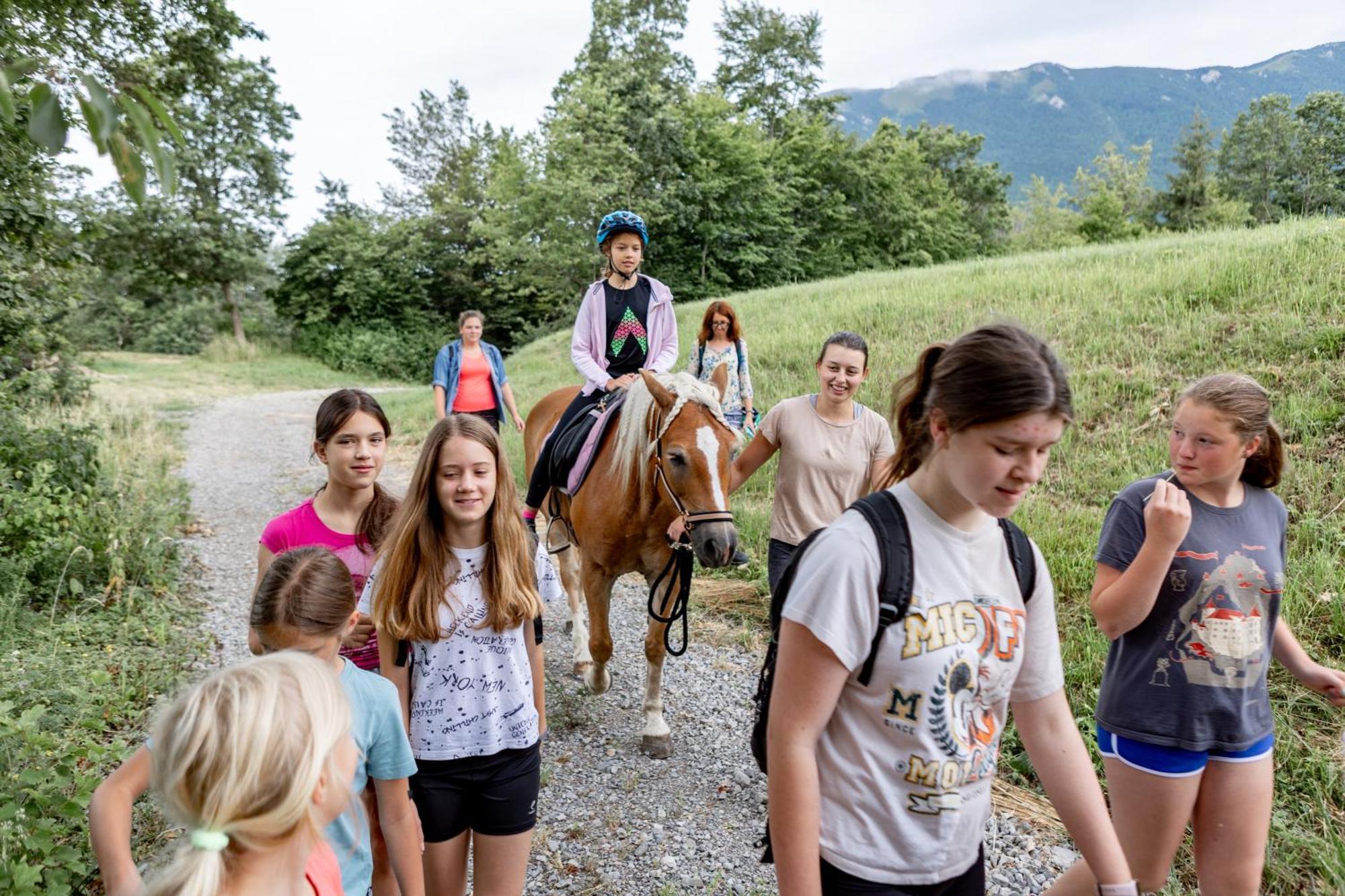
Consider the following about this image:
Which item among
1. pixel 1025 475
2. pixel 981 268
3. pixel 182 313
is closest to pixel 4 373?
pixel 1025 475

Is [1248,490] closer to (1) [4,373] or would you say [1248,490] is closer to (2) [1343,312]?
(2) [1343,312]

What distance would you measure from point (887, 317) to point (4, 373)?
1182 cm

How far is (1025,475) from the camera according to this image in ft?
4.17

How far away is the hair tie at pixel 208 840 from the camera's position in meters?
1.09

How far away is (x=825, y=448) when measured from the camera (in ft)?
12.2

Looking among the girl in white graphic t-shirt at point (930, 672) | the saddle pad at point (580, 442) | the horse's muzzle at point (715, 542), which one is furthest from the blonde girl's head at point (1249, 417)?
the saddle pad at point (580, 442)

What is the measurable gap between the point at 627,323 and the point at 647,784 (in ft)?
9.36

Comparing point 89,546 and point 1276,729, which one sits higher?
point 89,546

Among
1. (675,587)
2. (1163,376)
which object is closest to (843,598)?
(675,587)

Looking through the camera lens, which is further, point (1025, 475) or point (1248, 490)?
point (1248, 490)

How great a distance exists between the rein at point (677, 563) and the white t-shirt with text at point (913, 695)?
2092mm

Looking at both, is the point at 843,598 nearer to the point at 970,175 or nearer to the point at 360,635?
the point at 360,635

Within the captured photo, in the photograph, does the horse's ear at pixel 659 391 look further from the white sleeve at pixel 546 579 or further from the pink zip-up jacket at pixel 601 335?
the white sleeve at pixel 546 579

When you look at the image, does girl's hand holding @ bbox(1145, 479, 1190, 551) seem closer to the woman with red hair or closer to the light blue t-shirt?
the light blue t-shirt
